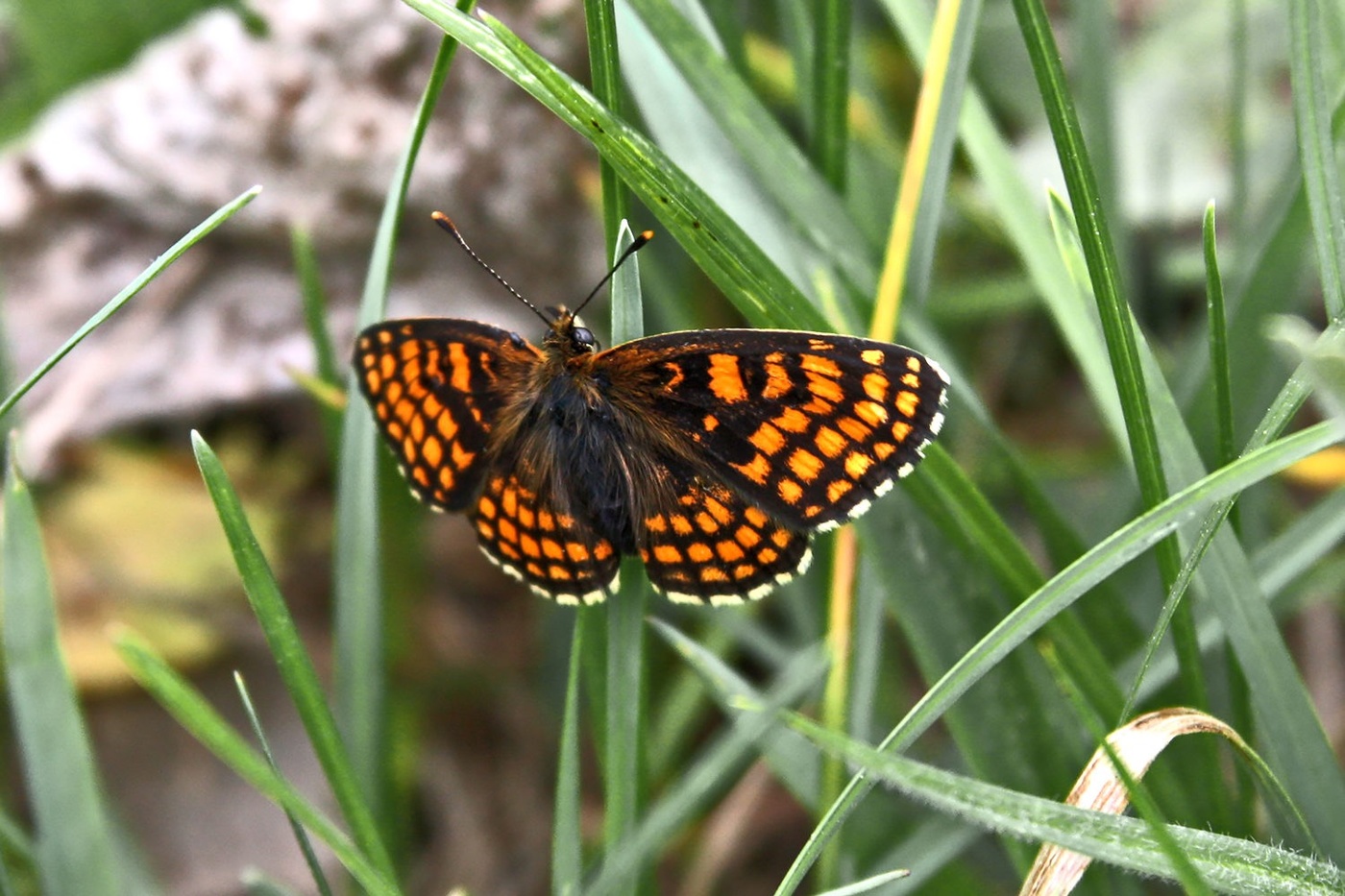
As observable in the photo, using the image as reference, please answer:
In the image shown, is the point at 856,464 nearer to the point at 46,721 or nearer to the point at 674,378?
the point at 674,378

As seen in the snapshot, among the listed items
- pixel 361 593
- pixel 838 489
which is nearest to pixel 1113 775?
Answer: pixel 838 489

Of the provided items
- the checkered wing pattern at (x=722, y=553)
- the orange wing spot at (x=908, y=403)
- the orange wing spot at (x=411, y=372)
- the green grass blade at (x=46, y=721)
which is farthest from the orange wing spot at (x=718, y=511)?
the green grass blade at (x=46, y=721)

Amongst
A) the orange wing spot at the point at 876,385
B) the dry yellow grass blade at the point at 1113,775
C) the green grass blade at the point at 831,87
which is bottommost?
the dry yellow grass blade at the point at 1113,775

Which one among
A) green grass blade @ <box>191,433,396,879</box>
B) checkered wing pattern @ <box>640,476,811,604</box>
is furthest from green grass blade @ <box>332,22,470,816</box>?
checkered wing pattern @ <box>640,476,811,604</box>

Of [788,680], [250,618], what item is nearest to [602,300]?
[250,618]

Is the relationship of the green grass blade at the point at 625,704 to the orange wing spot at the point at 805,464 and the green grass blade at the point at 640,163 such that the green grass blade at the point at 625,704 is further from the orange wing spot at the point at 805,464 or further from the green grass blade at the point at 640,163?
the orange wing spot at the point at 805,464

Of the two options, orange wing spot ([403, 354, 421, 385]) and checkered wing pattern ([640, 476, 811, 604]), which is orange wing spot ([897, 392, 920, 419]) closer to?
checkered wing pattern ([640, 476, 811, 604])
